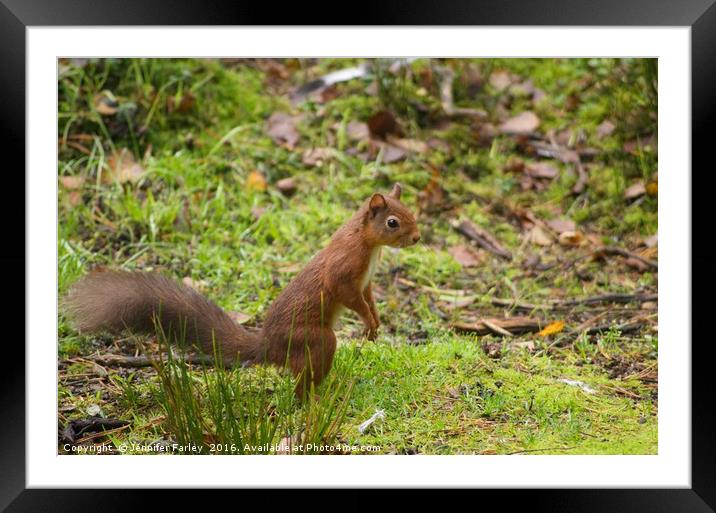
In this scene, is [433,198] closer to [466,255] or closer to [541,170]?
[466,255]

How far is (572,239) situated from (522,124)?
908 mm

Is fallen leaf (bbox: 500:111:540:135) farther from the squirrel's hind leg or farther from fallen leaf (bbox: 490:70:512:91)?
the squirrel's hind leg

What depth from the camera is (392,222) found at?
10.1 ft

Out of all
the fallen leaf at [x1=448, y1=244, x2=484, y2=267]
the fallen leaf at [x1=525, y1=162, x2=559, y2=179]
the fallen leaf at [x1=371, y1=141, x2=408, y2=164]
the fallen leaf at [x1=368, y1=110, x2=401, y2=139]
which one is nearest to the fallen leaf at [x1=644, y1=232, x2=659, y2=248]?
the fallen leaf at [x1=525, y1=162, x2=559, y2=179]

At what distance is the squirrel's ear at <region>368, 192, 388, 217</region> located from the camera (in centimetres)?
304

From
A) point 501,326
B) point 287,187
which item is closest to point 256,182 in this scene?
point 287,187

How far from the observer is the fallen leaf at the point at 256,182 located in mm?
4660

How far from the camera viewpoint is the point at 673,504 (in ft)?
8.67

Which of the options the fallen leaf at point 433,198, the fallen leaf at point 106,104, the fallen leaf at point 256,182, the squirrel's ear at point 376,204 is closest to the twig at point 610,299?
the fallen leaf at point 433,198

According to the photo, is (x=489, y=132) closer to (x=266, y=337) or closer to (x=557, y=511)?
(x=266, y=337)

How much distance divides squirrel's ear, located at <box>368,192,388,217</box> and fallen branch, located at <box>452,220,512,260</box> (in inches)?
60.9

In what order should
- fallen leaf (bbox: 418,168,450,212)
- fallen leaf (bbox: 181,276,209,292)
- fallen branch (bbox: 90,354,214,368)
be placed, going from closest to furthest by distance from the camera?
fallen branch (bbox: 90,354,214,368)
fallen leaf (bbox: 181,276,209,292)
fallen leaf (bbox: 418,168,450,212)
